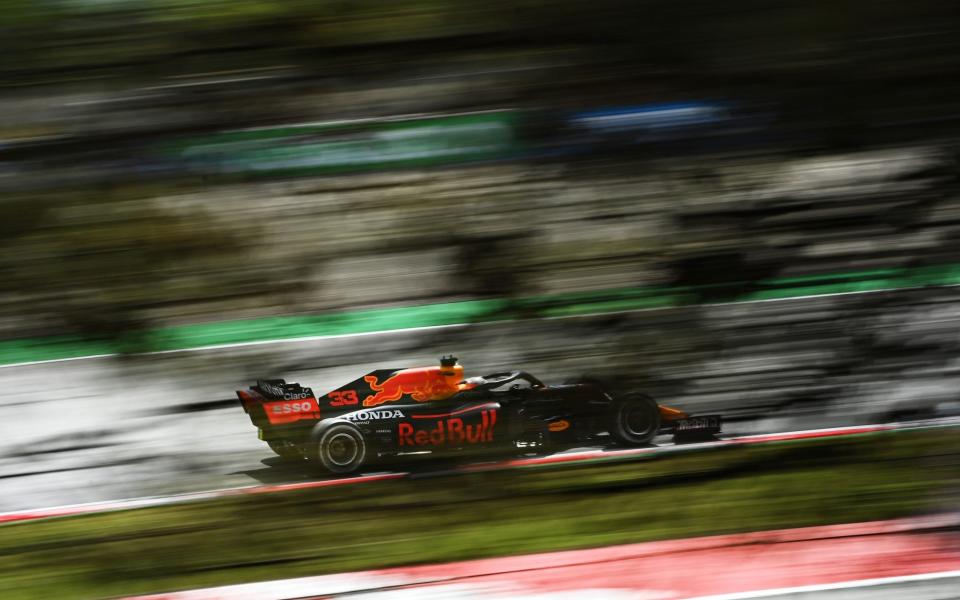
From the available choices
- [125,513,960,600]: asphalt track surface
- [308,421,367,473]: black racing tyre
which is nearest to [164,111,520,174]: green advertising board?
[308,421,367,473]: black racing tyre

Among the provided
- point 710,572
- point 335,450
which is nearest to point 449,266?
point 335,450

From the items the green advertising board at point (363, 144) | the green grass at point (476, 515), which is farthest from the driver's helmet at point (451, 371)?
the green advertising board at point (363, 144)

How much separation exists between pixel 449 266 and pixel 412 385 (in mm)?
169

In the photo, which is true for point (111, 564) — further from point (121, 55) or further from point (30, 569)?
point (121, 55)

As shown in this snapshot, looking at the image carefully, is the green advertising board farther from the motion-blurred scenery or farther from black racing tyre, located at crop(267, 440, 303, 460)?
black racing tyre, located at crop(267, 440, 303, 460)

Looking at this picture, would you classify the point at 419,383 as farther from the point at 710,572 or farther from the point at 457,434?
the point at 710,572

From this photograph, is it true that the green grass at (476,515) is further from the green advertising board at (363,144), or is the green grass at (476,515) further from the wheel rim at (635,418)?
the green advertising board at (363,144)

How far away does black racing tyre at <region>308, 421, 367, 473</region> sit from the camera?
101cm

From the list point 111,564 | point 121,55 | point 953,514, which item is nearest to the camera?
point 121,55

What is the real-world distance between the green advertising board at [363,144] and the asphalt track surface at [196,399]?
0.69 feet

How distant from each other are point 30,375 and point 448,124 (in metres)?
0.64

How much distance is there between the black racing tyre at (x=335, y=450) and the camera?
3.31 feet

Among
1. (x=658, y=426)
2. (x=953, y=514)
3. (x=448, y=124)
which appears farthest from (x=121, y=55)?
(x=953, y=514)

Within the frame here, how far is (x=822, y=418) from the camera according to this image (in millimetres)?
1127
